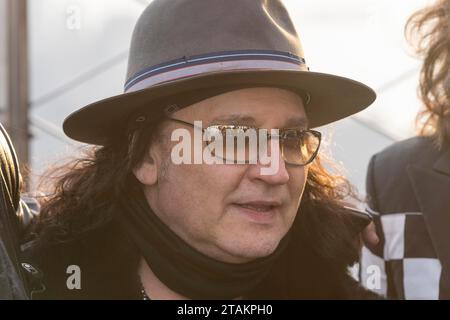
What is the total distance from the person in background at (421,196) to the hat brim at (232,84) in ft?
1.17

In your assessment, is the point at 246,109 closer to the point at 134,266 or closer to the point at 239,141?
the point at 239,141

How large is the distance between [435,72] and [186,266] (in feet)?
3.42

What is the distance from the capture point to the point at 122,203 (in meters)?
1.76

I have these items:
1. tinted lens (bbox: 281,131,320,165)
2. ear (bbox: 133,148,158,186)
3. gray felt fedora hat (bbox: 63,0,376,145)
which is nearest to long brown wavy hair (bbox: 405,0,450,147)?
gray felt fedora hat (bbox: 63,0,376,145)

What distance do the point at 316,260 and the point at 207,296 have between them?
385 mm

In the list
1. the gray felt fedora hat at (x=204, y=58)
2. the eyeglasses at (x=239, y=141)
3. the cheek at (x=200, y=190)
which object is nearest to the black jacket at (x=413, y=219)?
the gray felt fedora hat at (x=204, y=58)

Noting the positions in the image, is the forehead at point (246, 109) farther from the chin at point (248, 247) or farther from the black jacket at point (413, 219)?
the black jacket at point (413, 219)

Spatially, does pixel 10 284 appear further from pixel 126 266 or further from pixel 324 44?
pixel 324 44

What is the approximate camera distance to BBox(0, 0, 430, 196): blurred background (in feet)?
10.3

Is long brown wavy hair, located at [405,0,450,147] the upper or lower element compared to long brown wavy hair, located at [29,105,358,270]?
upper

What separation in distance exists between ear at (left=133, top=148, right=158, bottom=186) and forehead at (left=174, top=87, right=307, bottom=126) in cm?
16

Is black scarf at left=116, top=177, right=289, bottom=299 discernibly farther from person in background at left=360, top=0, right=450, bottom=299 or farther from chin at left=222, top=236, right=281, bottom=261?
person in background at left=360, top=0, right=450, bottom=299

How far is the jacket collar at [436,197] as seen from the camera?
1.98 m
